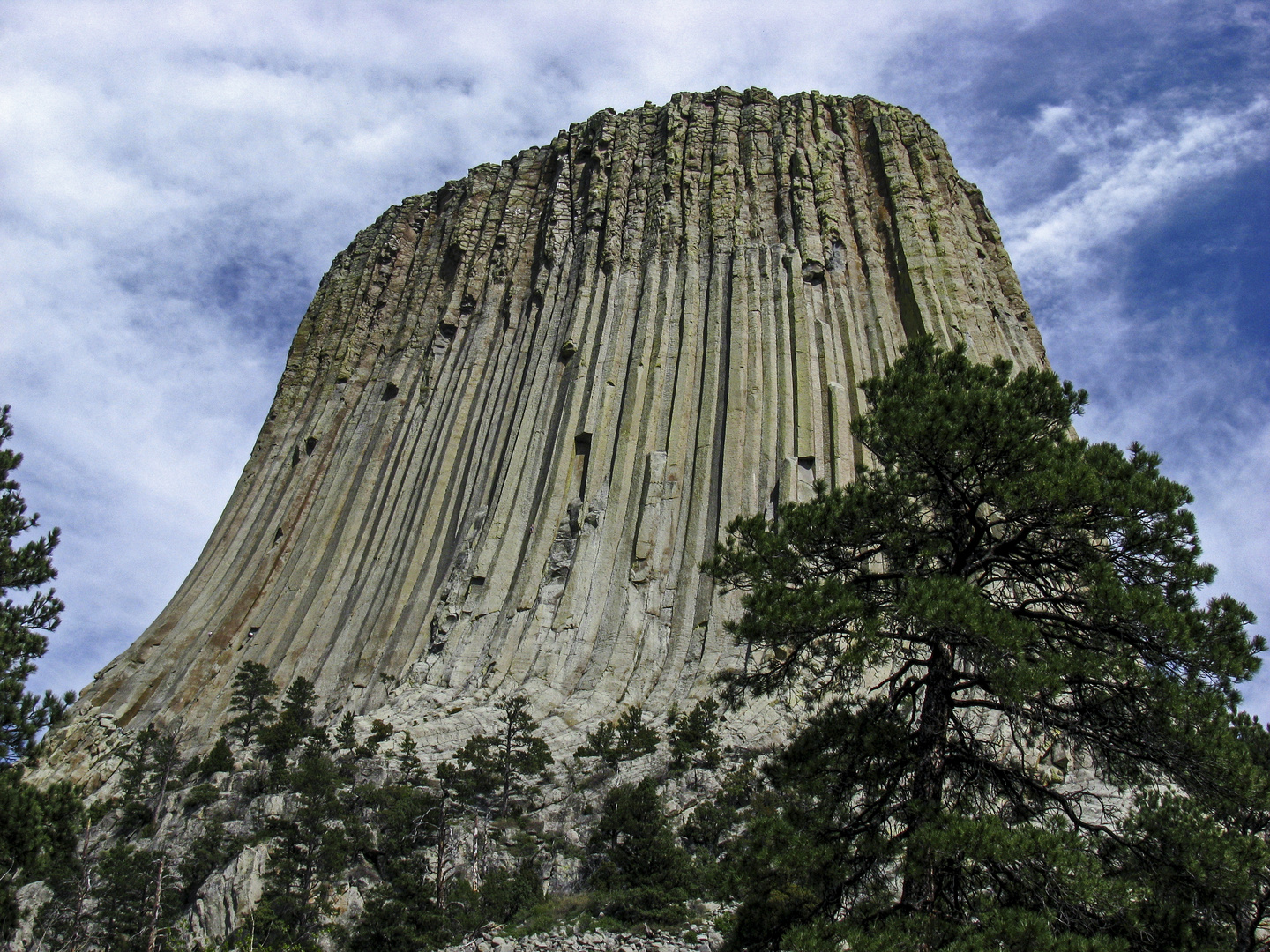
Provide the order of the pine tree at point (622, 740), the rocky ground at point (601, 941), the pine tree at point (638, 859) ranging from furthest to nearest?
the pine tree at point (622, 740) < the pine tree at point (638, 859) < the rocky ground at point (601, 941)

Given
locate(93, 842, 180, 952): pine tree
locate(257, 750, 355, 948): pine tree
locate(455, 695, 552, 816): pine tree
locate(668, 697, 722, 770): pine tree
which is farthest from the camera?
locate(455, 695, 552, 816): pine tree

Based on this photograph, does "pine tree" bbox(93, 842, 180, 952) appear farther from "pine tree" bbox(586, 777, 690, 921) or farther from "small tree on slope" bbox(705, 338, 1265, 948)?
"small tree on slope" bbox(705, 338, 1265, 948)

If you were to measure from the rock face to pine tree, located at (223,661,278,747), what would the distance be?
1.33m

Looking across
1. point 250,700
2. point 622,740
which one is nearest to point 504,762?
point 622,740

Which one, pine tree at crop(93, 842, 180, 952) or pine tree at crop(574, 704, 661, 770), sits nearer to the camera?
pine tree at crop(93, 842, 180, 952)

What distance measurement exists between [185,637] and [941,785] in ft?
109

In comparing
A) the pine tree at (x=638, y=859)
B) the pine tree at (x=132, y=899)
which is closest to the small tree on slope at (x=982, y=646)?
the pine tree at (x=638, y=859)

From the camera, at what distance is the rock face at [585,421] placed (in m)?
26.3

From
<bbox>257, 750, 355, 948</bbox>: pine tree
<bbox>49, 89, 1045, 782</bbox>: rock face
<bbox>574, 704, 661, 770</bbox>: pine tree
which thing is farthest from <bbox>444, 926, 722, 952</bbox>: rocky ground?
<bbox>49, 89, 1045, 782</bbox>: rock face

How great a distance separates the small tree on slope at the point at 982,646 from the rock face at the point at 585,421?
43.6ft

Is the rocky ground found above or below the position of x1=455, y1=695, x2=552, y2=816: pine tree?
below

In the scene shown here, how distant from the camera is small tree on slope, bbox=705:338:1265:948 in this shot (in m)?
8.23

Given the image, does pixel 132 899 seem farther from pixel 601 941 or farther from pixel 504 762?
pixel 601 941

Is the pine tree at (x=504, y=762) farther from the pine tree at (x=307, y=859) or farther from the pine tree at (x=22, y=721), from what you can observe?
the pine tree at (x=22, y=721)
